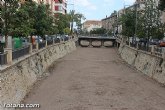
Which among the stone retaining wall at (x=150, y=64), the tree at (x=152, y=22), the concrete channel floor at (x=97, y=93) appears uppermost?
the tree at (x=152, y=22)

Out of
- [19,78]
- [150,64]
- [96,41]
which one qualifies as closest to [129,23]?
[150,64]

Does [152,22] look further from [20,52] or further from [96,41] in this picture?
[96,41]

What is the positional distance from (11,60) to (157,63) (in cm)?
2006

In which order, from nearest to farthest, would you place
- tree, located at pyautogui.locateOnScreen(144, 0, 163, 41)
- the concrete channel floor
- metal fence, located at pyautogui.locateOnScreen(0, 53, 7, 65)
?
metal fence, located at pyautogui.locateOnScreen(0, 53, 7, 65) < the concrete channel floor < tree, located at pyautogui.locateOnScreen(144, 0, 163, 41)

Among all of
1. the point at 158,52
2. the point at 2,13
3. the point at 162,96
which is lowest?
the point at 162,96

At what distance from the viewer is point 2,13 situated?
1534 inches

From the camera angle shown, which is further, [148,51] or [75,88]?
[148,51]

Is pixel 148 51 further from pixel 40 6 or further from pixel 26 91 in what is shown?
pixel 26 91

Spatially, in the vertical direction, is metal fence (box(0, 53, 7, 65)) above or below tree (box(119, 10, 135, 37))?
below

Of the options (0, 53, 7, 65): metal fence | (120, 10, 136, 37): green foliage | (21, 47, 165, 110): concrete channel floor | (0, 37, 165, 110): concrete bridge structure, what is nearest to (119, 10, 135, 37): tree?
(120, 10, 136, 37): green foliage

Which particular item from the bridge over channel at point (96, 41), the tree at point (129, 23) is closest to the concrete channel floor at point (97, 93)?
the tree at point (129, 23)

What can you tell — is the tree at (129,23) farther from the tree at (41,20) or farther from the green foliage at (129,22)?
the tree at (41,20)

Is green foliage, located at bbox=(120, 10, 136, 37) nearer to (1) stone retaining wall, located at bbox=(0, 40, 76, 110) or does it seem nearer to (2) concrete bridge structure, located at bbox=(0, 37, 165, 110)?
(2) concrete bridge structure, located at bbox=(0, 37, 165, 110)

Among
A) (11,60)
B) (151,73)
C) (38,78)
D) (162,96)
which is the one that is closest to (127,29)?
(151,73)
